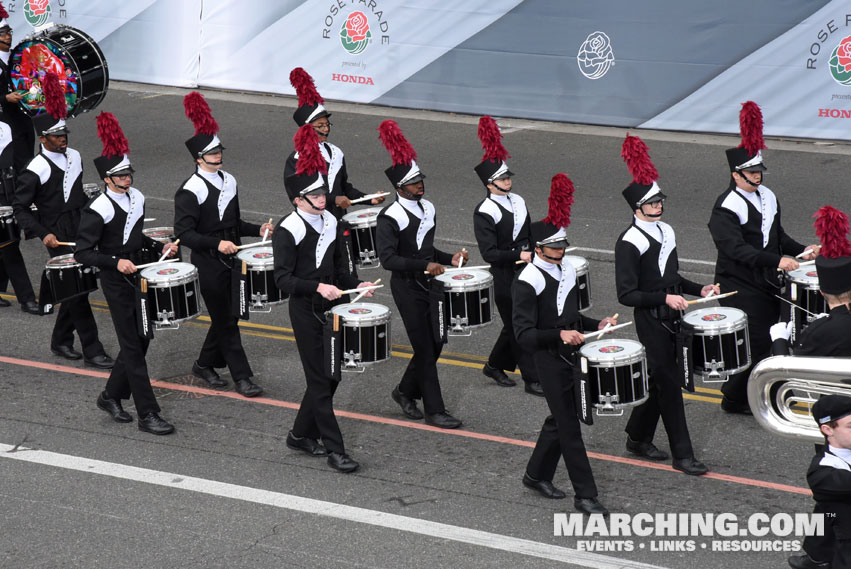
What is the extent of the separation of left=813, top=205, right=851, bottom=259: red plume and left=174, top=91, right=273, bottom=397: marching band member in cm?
448

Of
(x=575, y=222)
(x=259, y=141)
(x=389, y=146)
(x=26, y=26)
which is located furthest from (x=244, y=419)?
(x=26, y=26)

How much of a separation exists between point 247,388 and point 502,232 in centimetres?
249

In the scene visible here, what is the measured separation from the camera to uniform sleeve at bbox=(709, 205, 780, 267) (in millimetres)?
9781

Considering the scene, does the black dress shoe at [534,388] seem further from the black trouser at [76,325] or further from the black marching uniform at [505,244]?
the black trouser at [76,325]

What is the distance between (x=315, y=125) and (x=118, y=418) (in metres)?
3.65

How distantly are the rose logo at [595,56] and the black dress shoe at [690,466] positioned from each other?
9986 millimetres

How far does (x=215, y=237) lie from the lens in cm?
1056

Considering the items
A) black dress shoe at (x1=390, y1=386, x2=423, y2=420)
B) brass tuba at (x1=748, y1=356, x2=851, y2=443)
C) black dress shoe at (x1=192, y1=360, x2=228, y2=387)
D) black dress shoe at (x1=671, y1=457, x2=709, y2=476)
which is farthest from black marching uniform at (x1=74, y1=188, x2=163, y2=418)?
brass tuba at (x1=748, y1=356, x2=851, y2=443)

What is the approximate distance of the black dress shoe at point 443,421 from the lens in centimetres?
993

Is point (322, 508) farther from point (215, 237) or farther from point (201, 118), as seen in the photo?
point (201, 118)

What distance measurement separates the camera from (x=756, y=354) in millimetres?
9906

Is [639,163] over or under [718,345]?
over

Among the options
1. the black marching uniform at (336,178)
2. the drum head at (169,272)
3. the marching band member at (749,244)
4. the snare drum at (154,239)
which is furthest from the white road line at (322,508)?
the black marching uniform at (336,178)

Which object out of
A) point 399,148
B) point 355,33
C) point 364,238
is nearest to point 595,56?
point 355,33
